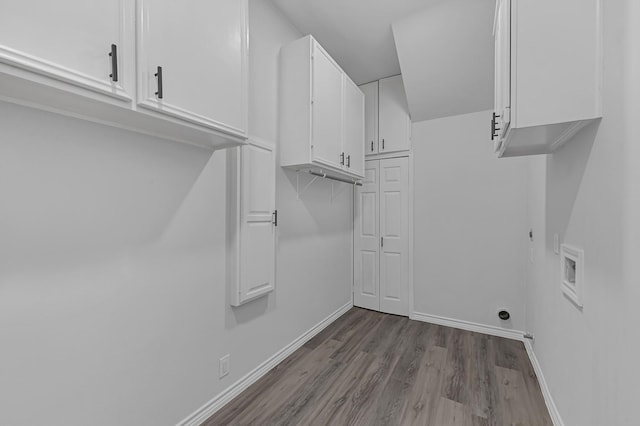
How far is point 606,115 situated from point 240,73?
5.43ft

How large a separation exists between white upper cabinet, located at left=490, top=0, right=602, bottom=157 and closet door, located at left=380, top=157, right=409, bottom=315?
2.28 m

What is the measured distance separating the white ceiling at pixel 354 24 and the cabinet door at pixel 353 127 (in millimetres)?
420

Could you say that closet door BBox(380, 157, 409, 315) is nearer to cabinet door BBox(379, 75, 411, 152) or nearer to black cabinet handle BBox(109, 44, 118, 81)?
cabinet door BBox(379, 75, 411, 152)

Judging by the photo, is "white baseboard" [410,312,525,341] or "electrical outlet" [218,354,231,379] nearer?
"electrical outlet" [218,354,231,379]

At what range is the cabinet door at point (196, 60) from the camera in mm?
1155

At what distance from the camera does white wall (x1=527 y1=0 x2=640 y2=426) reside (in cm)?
91

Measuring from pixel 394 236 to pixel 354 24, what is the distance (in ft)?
7.74

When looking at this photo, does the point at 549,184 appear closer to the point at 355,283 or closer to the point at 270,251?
the point at 270,251

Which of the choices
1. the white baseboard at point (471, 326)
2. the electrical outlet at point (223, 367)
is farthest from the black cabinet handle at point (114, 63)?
the white baseboard at point (471, 326)

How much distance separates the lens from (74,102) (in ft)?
3.49

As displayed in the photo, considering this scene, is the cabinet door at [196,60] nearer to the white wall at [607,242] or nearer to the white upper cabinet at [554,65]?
the white upper cabinet at [554,65]

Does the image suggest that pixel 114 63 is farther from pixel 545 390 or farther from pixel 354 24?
pixel 545 390

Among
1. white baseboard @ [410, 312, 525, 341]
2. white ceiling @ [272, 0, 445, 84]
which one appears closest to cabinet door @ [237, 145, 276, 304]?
white ceiling @ [272, 0, 445, 84]

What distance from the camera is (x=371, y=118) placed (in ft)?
12.3
